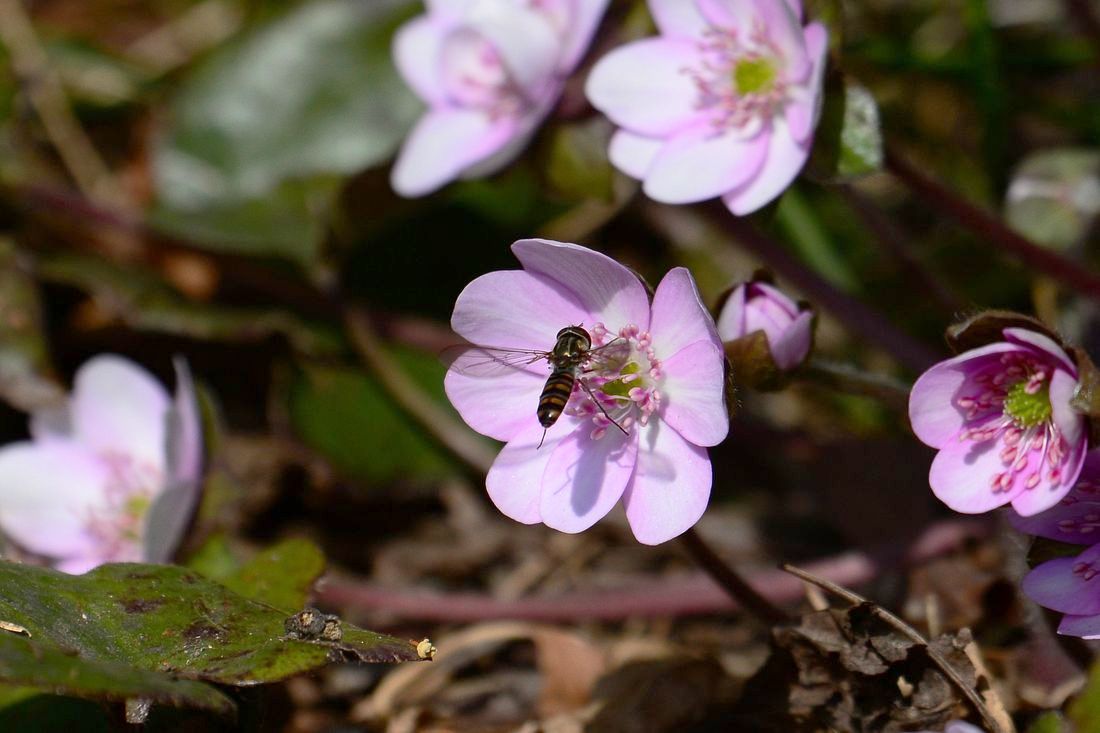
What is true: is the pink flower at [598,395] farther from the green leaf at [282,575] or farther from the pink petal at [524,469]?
the green leaf at [282,575]

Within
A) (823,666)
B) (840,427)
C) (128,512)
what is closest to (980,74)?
(840,427)

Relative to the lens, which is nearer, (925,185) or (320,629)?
(320,629)

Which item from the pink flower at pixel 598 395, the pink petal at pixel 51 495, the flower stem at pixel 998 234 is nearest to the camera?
the pink flower at pixel 598 395

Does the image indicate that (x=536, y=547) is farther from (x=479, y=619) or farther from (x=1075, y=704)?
(x=1075, y=704)

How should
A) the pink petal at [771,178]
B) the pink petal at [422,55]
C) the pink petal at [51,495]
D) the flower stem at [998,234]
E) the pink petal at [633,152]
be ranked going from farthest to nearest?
the pink petal at [422,55], the pink petal at [51,495], the flower stem at [998,234], the pink petal at [633,152], the pink petal at [771,178]

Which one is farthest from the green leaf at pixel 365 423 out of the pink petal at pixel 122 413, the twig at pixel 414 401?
the pink petal at pixel 122 413

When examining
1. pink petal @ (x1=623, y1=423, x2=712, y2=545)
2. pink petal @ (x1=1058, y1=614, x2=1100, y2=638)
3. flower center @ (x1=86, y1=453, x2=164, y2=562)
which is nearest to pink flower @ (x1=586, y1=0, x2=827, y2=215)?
pink petal @ (x1=623, y1=423, x2=712, y2=545)
